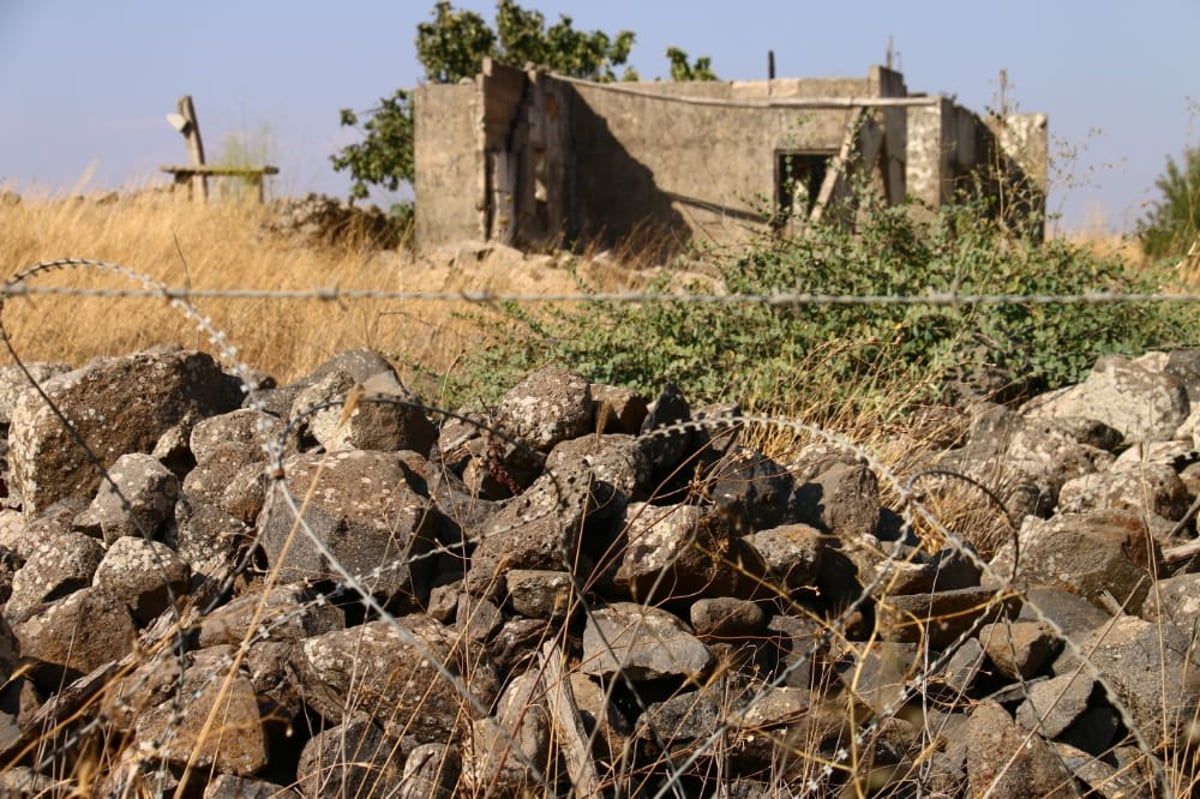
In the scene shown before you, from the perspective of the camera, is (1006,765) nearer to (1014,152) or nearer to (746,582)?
(746,582)

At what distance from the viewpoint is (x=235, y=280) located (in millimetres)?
10008

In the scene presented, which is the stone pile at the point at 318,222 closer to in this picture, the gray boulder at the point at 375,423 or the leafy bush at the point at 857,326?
the leafy bush at the point at 857,326

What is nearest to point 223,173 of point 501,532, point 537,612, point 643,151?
point 643,151

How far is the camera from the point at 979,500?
4.99 m

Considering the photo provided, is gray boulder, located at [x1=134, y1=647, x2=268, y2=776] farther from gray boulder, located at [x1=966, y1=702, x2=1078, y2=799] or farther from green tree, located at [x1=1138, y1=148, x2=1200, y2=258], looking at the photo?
green tree, located at [x1=1138, y1=148, x2=1200, y2=258]

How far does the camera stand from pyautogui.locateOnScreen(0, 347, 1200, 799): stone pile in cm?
308

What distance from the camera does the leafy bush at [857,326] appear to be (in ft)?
20.2

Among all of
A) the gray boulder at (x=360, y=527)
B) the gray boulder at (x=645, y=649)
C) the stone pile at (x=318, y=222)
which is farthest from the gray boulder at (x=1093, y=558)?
the stone pile at (x=318, y=222)

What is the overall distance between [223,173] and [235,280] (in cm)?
527

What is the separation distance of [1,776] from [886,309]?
4625 mm

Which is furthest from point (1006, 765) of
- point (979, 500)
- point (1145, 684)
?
point (979, 500)

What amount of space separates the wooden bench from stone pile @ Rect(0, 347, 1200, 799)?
9.99m

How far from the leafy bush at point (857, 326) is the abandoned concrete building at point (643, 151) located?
6.56 metres

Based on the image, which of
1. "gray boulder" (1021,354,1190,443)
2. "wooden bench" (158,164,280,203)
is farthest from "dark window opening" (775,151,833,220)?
"gray boulder" (1021,354,1190,443)
